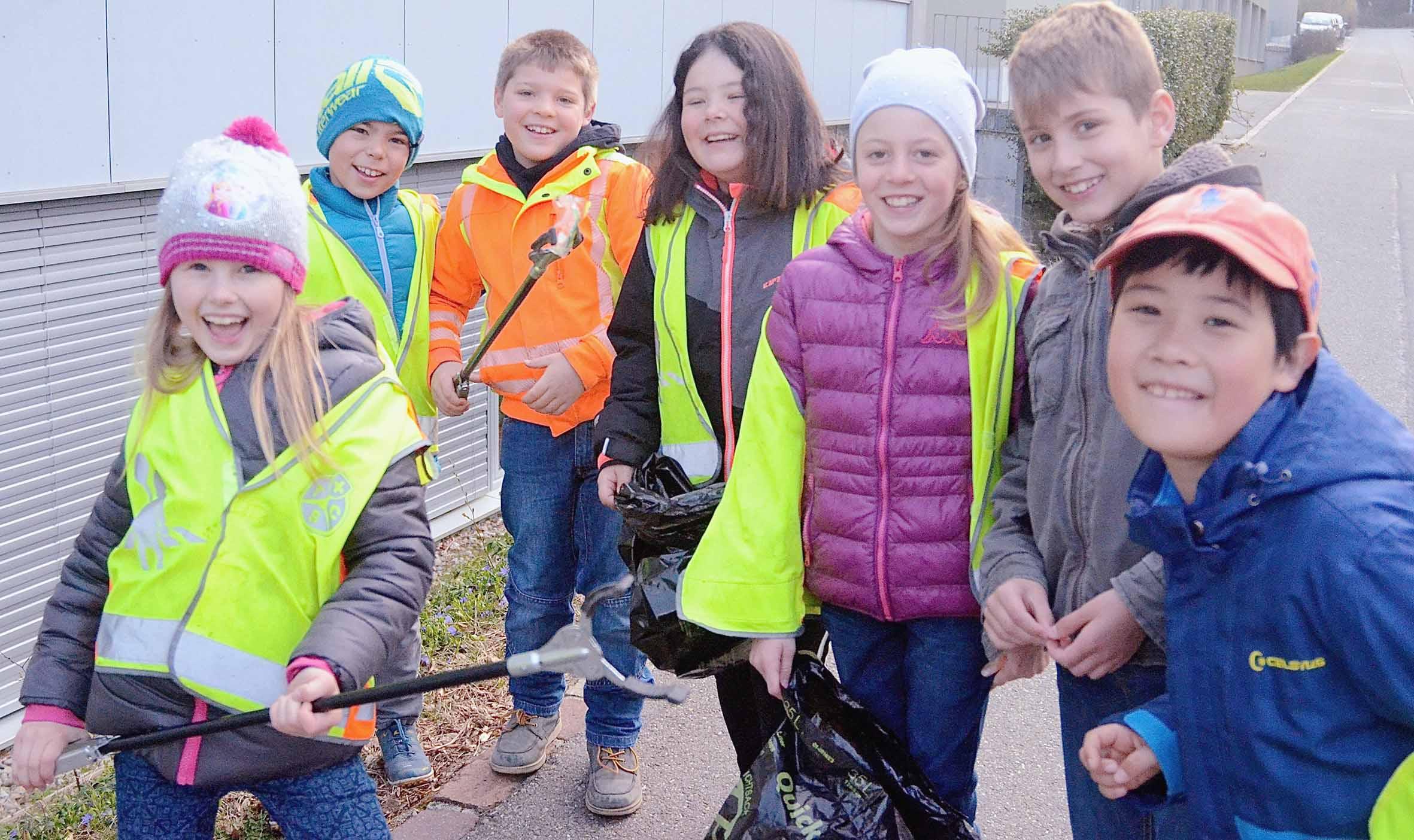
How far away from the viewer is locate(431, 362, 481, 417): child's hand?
3576 millimetres

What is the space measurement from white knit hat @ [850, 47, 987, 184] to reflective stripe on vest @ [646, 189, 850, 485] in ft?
1.27

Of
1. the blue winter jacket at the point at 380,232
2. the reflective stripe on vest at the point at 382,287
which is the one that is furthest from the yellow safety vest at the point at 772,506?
the blue winter jacket at the point at 380,232

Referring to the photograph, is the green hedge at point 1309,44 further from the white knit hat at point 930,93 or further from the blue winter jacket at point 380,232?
the white knit hat at point 930,93

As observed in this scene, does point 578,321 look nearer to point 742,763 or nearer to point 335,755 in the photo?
point 742,763

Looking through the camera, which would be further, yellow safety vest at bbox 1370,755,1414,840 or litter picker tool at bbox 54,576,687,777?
litter picker tool at bbox 54,576,687,777

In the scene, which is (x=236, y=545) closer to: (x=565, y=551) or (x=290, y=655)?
(x=290, y=655)

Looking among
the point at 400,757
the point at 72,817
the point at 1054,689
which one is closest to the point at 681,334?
the point at 400,757

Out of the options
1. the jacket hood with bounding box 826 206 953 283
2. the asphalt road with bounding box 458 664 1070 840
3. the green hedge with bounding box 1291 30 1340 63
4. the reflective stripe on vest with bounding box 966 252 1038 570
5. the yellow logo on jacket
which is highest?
the green hedge with bounding box 1291 30 1340 63

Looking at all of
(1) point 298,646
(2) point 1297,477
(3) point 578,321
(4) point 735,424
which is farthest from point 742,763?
(2) point 1297,477

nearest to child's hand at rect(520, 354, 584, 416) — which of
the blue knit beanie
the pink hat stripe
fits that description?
the blue knit beanie

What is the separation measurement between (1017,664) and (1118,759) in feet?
1.63

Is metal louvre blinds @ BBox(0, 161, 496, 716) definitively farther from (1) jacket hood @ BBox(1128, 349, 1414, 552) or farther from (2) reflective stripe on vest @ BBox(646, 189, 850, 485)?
(1) jacket hood @ BBox(1128, 349, 1414, 552)

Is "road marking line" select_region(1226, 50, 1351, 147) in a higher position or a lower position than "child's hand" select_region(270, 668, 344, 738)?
higher

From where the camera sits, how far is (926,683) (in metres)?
2.62
